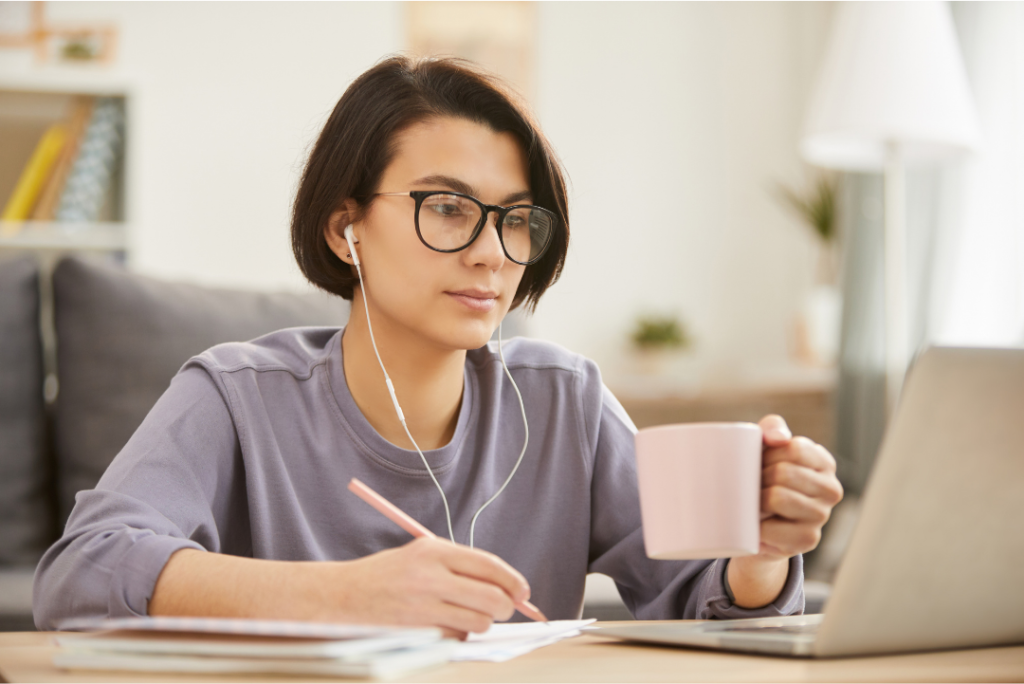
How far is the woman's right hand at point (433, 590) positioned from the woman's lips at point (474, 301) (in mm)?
458

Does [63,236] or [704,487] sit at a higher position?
[704,487]

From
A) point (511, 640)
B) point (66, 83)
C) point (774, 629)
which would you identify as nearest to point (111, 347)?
point (511, 640)

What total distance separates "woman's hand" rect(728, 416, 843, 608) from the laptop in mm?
89

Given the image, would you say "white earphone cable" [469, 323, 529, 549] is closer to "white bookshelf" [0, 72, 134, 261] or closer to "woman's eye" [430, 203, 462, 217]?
"woman's eye" [430, 203, 462, 217]

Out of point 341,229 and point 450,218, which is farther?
point 341,229

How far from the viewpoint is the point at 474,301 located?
1.10m

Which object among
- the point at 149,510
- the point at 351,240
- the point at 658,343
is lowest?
the point at 658,343

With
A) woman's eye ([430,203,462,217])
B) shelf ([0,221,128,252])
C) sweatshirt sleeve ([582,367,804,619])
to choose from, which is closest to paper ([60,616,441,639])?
sweatshirt sleeve ([582,367,804,619])

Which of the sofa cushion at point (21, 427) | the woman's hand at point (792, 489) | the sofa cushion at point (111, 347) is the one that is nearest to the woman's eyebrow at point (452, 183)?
the woman's hand at point (792, 489)

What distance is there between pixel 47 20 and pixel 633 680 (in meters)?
3.61

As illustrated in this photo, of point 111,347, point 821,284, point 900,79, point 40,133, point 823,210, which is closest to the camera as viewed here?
point 111,347

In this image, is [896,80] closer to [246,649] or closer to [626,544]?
[626,544]

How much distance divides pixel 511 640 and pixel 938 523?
12.6 inches

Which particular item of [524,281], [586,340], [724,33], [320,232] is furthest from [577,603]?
[724,33]
